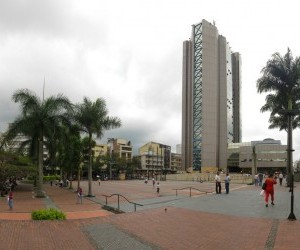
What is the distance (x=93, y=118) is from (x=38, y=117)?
4.49 m

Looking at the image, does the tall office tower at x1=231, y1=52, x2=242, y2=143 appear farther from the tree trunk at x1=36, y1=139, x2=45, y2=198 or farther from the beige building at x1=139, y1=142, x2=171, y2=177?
the tree trunk at x1=36, y1=139, x2=45, y2=198

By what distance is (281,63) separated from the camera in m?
32.7

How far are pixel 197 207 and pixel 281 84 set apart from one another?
1920cm

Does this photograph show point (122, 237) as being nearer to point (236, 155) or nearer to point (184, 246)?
point (184, 246)

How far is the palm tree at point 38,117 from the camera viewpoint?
31.0 metres

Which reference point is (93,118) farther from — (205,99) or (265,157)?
(265,157)

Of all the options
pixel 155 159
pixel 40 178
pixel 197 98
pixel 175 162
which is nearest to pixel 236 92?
pixel 197 98

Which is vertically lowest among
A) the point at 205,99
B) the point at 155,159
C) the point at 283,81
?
the point at 155,159

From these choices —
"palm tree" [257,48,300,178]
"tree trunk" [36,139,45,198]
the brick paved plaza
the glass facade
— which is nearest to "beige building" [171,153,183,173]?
the glass facade

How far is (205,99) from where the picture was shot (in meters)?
120

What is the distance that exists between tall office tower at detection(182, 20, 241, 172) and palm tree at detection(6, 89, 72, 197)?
89.6 meters

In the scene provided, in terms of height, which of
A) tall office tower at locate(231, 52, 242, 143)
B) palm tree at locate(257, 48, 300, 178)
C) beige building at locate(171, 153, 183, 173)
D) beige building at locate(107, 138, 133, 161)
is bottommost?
beige building at locate(171, 153, 183, 173)

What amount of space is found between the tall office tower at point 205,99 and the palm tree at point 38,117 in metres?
89.6

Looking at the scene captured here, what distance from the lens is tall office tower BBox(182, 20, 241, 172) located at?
119438 mm
